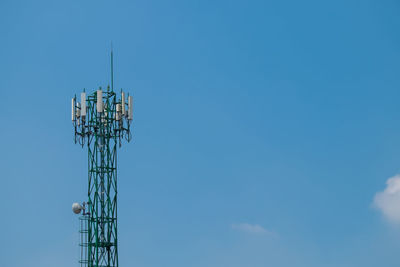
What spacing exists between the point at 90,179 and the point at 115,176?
5.36 ft

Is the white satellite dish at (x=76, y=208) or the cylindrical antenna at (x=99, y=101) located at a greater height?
the cylindrical antenna at (x=99, y=101)

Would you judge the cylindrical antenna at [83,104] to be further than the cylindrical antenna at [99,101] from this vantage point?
Yes

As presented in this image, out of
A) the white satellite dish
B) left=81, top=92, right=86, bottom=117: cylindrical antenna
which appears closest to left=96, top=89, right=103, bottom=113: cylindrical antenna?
left=81, top=92, right=86, bottom=117: cylindrical antenna

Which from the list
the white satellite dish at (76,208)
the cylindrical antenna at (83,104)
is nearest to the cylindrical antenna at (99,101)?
the cylindrical antenna at (83,104)

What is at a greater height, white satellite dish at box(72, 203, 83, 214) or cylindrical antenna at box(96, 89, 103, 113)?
cylindrical antenna at box(96, 89, 103, 113)

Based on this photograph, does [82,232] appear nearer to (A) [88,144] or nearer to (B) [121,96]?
(A) [88,144]

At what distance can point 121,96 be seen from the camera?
194 feet

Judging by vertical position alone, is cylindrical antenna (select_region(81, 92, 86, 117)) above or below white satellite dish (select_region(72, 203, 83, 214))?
above

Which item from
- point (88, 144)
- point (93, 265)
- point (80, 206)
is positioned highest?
point (88, 144)

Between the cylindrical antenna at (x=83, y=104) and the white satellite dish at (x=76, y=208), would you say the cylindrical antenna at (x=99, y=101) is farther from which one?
the white satellite dish at (x=76, y=208)

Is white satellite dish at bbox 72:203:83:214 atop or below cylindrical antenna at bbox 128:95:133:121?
below

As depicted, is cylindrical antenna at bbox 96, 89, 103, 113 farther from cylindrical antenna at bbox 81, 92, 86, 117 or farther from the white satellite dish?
the white satellite dish

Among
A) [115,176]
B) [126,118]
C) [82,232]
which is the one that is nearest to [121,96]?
[126,118]

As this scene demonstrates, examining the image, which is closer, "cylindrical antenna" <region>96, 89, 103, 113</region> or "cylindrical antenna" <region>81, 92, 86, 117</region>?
"cylindrical antenna" <region>96, 89, 103, 113</region>
